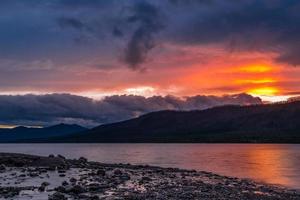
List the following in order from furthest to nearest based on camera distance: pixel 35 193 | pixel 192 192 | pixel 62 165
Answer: pixel 62 165 < pixel 192 192 < pixel 35 193

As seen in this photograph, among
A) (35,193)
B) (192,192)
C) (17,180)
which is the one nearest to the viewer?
(35,193)

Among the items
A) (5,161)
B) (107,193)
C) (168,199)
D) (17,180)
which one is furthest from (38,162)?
(168,199)

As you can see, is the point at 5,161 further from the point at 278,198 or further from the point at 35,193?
the point at 278,198

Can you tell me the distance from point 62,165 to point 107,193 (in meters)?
35.0

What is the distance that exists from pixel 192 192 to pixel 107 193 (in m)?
8.76

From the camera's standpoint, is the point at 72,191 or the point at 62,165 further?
the point at 62,165

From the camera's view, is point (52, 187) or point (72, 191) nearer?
point (72, 191)

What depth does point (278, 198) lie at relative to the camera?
46.5 metres

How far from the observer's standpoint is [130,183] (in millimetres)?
56562

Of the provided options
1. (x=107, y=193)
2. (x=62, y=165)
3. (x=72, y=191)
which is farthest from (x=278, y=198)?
(x=62, y=165)

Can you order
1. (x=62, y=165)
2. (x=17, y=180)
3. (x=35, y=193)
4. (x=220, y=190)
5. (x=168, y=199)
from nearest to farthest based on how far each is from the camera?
(x=168, y=199), (x=35, y=193), (x=220, y=190), (x=17, y=180), (x=62, y=165)

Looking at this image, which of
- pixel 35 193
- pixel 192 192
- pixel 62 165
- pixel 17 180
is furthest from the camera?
pixel 62 165

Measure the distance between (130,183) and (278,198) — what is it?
18171mm

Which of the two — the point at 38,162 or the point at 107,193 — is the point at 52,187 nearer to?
the point at 107,193
